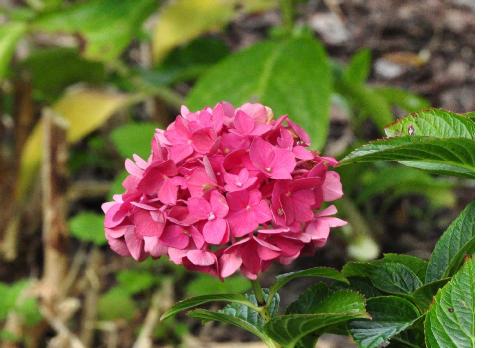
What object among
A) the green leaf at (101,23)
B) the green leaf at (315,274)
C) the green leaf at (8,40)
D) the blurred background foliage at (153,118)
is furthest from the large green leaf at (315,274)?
the green leaf at (8,40)

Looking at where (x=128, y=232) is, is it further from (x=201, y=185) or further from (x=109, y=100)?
(x=109, y=100)

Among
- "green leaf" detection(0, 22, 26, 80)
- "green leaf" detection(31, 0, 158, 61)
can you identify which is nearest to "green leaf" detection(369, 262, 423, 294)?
"green leaf" detection(31, 0, 158, 61)

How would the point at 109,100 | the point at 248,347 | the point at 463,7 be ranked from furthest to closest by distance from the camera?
the point at 463,7 < the point at 109,100 < the point at 248,347

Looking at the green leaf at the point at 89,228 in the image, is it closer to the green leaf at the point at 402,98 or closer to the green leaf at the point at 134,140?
the green leaf at the point at 134,140

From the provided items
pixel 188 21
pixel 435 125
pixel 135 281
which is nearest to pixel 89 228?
pixel 135 281
